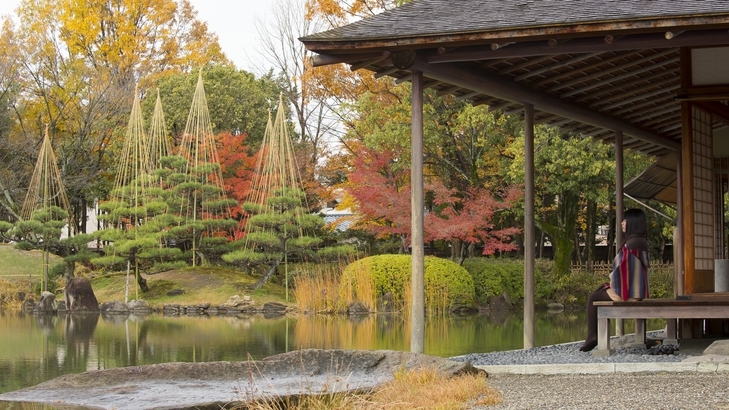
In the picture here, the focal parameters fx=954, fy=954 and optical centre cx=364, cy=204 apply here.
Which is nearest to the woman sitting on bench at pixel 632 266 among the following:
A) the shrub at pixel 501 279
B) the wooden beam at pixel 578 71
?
the wooden beam at pixel 578 71

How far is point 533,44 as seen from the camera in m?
7.42

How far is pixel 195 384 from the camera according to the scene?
7387mm

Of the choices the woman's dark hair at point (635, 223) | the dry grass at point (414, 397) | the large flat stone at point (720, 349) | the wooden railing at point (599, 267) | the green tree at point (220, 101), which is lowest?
the dry grass at point (414, 397)

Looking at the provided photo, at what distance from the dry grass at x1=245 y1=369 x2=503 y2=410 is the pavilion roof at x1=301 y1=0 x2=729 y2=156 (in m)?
2.53

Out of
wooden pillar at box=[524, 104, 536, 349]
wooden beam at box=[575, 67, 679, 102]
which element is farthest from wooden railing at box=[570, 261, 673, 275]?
wooden pillar at box=[524, 104, 536, 349]

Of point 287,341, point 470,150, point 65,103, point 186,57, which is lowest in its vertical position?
point 287,341

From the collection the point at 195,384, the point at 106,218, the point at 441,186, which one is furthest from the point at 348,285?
the point at 195,384

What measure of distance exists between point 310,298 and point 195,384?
1158 centimetres

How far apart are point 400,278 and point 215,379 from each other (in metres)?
11.6

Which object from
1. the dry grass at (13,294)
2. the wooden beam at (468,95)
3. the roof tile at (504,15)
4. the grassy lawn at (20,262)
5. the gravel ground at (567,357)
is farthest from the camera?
the grassy lawn at (20,262)

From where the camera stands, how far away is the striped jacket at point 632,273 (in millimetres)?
7930

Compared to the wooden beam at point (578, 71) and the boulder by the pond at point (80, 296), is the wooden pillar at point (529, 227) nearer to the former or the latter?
the wooden beam at point (578, 71)

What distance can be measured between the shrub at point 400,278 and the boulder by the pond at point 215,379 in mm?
11033

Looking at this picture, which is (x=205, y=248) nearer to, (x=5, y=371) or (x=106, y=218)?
Answer: (x=106, y=218)
